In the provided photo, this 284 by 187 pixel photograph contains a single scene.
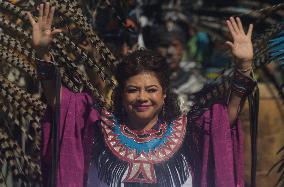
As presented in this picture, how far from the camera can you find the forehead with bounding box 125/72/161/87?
376cm

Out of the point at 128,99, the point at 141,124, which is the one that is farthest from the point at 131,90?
the point at 141,124

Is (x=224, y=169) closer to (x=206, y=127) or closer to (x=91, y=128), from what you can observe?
(x=206, y=127)

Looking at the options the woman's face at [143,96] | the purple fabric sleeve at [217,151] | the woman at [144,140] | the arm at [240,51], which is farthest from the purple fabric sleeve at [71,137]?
the arm at [240,51]

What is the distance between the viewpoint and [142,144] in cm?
380

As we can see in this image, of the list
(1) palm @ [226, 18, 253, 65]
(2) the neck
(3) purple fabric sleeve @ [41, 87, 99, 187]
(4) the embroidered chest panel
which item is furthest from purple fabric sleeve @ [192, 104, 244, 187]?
(3) purple fabric sleeve @ [41, 87, 99, 187]

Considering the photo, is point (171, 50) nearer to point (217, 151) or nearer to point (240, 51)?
point (217, 151)

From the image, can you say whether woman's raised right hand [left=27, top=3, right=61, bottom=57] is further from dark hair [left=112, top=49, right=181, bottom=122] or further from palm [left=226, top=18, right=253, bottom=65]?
palm [left=226, top=18, right=253, bottom=65]

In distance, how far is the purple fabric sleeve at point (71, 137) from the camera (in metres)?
3.75

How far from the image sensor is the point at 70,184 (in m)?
3.75

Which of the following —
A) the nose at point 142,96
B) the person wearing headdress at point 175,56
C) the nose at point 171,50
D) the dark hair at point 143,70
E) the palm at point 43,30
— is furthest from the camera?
the nose at point 171,50

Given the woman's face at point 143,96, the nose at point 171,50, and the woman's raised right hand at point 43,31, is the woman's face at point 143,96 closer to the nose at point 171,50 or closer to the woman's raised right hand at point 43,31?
the woman's raised right hand at point 43,31

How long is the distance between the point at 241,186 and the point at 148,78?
2.31 ft

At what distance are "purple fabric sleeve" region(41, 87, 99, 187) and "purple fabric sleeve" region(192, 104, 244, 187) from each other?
544 millimetres

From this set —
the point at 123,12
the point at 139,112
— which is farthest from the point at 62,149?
the point at 123,12
